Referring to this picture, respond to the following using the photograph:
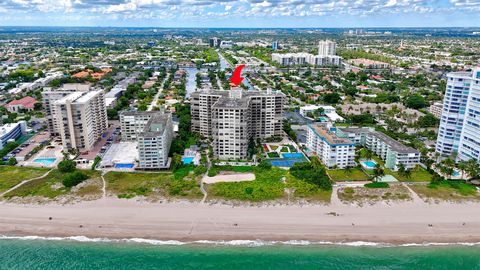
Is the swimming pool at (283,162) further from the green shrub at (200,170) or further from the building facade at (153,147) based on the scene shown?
the building facade at (153,147)

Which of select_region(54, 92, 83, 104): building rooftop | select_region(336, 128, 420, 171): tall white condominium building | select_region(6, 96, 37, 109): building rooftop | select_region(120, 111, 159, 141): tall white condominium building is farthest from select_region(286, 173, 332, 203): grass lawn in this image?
select_region(6, 96, 37, 109): building rooftop

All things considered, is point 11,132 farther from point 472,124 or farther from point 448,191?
point 472,124

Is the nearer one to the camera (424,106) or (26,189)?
(26,189)

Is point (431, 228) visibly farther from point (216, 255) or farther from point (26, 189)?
point (26, 189)

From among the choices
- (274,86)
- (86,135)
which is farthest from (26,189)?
(274,86)

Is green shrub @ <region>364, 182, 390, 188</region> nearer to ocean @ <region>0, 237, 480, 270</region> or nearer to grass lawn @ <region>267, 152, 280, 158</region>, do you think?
ocean @ <region>0, 237, 480, 270</region>

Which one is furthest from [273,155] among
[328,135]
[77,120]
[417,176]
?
[77,120]

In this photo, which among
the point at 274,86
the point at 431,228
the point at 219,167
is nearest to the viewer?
the point at 431,228
